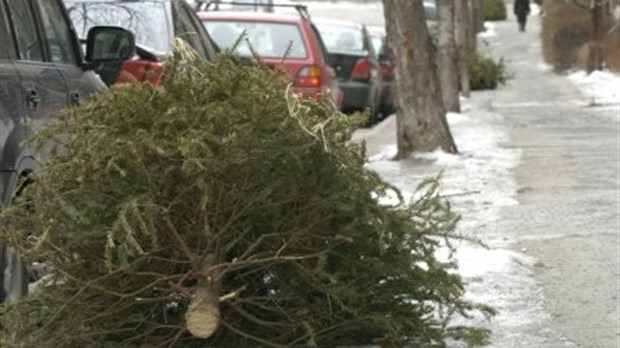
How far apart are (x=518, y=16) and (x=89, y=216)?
1822 inches

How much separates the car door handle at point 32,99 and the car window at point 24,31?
0.88 ft

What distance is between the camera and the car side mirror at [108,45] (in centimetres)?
835

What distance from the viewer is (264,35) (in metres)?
16.2

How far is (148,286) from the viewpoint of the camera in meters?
5.78

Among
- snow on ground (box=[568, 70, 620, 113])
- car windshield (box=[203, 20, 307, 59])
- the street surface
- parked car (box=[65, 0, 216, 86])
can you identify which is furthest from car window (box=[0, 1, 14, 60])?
snow on ground (box=[568, 70, 620, 113])

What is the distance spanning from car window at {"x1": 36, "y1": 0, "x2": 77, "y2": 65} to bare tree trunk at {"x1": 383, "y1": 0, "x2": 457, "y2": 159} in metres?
6.69

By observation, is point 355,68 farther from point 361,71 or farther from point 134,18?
point 134,18

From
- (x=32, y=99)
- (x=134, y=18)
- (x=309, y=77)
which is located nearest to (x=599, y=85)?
(x=309, y=77)

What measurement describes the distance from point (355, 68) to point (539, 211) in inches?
416

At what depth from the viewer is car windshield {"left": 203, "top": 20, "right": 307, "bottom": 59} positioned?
15.5m

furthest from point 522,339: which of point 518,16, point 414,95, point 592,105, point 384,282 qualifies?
point 518,16

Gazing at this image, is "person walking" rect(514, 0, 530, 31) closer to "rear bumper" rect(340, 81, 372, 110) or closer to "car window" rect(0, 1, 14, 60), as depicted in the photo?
"rear bumper" rect(340, 81, 372, 110)

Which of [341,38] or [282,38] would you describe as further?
[341,38]

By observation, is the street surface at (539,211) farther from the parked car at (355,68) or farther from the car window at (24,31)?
the car window at (24,31)
